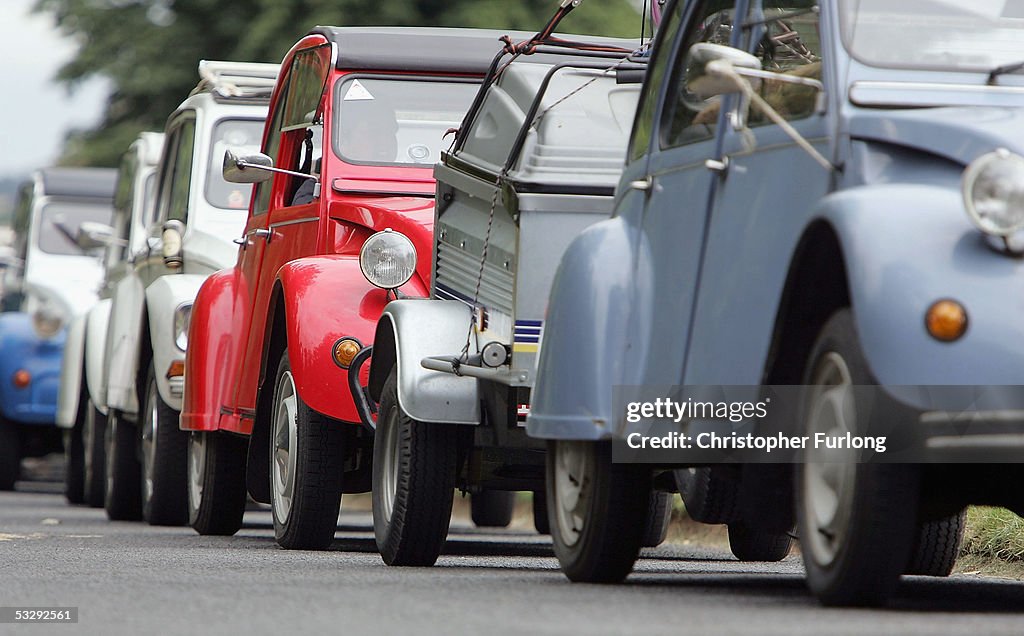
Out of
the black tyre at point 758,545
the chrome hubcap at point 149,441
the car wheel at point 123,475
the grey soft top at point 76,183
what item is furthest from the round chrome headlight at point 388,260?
the grey soft top at point 76,183

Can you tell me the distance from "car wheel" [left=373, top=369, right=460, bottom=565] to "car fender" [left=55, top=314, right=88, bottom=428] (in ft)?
26.4

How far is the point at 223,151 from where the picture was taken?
13.1m

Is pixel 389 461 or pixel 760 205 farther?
pixel 389 461

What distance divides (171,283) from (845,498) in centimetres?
771

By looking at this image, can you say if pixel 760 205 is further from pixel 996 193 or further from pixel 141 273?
pixel 141 273

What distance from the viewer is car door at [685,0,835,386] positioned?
5.66 metres

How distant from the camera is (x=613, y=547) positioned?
670 cm

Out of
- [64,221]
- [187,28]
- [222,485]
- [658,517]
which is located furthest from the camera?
[187,28]

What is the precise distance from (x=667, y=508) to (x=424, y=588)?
4030 mm

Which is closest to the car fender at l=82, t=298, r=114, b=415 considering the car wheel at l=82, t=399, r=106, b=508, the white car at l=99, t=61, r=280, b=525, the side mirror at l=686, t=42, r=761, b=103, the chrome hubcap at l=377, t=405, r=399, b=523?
the car wheel at l=82, t=399, r=106, b=508

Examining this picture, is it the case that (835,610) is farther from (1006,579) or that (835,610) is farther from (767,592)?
(1006,579)

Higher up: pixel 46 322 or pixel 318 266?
pixel 318 266

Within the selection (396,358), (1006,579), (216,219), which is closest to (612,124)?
(396,358)

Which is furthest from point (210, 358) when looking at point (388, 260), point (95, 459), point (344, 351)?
point (95, 459)
